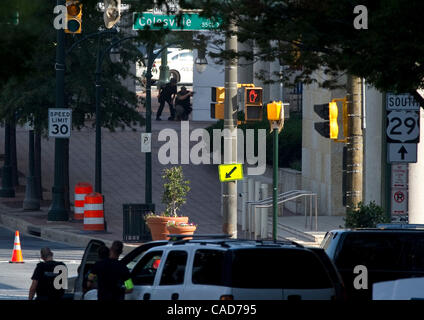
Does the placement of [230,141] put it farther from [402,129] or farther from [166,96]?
A: [166,96]

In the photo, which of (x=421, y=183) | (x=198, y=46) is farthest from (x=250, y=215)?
(x=198, y=46)

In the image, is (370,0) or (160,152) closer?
(370,0)

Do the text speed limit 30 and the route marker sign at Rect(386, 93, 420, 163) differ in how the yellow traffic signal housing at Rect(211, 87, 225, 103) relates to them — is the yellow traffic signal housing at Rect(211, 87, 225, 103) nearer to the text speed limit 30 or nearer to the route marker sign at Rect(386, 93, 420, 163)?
the route marker sign at Rect(386, 93, 420, 163)

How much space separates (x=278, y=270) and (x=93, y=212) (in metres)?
17.9

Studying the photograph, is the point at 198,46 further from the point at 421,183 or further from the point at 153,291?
the point at 153,291

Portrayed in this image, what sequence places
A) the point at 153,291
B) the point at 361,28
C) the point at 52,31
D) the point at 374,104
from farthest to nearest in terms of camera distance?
the point at 52,31, the point at 374,104, the point at 361,28, the point at 153,291

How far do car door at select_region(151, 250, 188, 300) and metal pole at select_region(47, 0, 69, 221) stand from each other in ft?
60.1

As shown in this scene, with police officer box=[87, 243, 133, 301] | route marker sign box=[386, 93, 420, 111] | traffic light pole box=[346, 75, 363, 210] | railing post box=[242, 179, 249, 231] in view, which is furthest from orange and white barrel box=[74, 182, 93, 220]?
police officer box=[87, 243, 133, 301]

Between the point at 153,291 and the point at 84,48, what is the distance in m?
21.2

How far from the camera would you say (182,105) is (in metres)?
54.2

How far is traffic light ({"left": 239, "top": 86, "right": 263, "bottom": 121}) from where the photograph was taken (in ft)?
78.4

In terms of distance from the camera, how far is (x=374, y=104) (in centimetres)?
2595

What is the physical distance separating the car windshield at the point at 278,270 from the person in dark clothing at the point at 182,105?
138 feet

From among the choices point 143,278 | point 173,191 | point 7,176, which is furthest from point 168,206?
Answer: point 143,278
